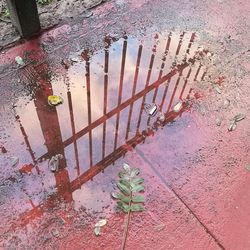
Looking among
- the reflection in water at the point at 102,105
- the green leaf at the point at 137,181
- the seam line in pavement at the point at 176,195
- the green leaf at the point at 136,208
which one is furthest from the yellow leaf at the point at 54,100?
the green leaf at the point at 136,208

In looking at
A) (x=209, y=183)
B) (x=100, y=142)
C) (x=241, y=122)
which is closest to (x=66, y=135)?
(x=100, y=142)

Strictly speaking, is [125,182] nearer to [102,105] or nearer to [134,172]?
[134,172]

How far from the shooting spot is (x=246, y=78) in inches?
111

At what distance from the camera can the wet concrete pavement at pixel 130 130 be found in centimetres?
211

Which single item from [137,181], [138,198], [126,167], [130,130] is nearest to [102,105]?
[130,130]

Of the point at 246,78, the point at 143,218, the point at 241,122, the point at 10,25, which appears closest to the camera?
the point at 143,218

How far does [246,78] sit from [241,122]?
1.42ft

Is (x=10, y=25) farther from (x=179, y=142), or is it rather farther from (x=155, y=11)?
(x=179, y=142)

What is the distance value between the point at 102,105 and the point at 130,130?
11.1 inches

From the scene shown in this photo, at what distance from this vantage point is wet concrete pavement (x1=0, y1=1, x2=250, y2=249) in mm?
2107

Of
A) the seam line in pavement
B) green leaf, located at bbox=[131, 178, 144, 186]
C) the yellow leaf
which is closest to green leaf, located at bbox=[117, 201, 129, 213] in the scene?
green leaf, located at bbox=[131, 178, 144, 186]

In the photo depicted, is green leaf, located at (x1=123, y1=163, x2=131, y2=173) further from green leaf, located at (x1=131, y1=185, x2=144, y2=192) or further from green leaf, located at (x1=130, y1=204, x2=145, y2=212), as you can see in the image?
green leaf, located at (x1=130, y1=204, x2=145, y2=212)

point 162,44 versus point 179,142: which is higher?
point 162,44

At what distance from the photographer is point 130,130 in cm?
246
